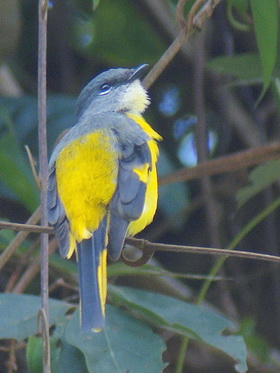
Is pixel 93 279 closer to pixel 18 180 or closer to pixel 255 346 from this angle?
pixel 18 180

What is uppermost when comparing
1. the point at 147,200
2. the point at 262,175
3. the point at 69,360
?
the point at 262,175

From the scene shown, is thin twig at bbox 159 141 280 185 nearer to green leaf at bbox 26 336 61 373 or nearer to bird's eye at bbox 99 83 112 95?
bird's eye at bbox 99 83 112 95

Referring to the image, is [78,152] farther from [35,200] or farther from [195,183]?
[195,183]

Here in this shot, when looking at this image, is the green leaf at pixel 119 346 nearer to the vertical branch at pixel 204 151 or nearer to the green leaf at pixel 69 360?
the green leaf at pixel 69 360

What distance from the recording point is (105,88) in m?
3.69

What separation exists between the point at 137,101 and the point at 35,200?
0.64 m

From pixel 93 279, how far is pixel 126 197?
389 mm

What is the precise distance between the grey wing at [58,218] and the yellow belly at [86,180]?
0.02 meters

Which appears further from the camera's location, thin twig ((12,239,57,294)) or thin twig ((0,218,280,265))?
thin twig ((12,239,57,294))

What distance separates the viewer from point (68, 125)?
13.8ft

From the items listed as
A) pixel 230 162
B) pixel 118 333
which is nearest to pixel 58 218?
pixel 118 333

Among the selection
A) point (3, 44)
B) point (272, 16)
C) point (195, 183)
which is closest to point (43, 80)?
point (272, 16)

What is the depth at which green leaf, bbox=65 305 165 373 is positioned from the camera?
99.4 inches

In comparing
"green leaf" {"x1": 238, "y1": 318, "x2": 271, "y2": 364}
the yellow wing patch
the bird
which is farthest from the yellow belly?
"green leaf" {"x1": 238, "y1": 318, "x2": 271, "y2": 364}
